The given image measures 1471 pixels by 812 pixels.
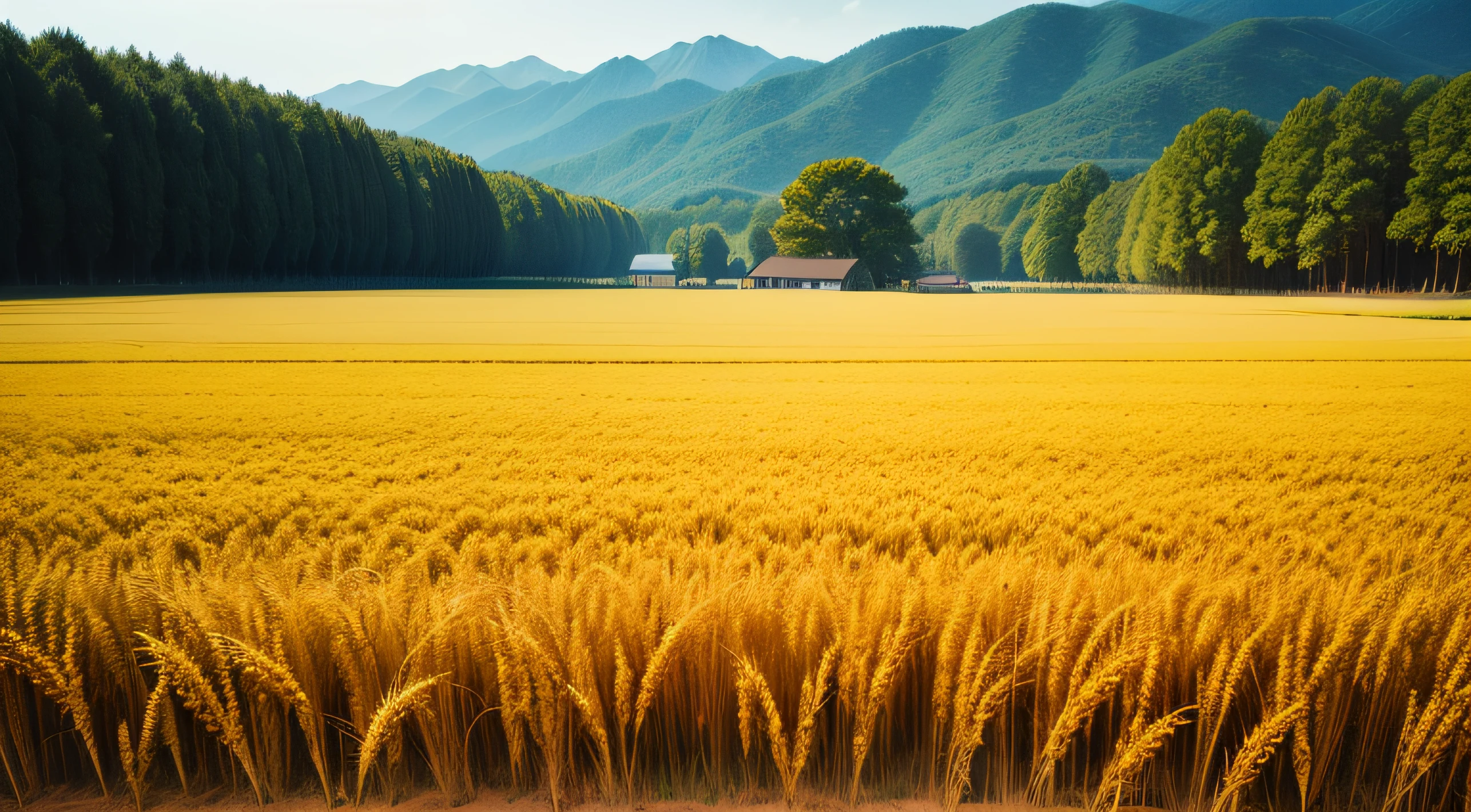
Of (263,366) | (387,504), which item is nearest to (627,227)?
(263,366)

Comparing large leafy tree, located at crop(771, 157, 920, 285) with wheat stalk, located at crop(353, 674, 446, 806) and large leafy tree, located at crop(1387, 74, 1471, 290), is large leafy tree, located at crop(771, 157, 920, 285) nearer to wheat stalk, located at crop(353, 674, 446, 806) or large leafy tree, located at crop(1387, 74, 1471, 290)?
large leafy tree, located at crop(1387, 74, 1471, 290)

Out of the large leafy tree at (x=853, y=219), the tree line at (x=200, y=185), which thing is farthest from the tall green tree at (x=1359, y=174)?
the tree line at (x=200, y=185)

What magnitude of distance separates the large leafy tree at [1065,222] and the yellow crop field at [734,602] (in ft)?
329

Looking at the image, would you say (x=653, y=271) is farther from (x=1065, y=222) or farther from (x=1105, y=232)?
(x=1105, y=232)

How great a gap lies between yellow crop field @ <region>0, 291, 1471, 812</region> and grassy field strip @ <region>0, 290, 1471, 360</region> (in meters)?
8.17

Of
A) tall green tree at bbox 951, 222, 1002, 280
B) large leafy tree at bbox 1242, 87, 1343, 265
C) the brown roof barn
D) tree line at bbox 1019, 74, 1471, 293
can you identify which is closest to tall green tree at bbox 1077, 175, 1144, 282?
tree line at bbox 1019, 74, 1471, 293

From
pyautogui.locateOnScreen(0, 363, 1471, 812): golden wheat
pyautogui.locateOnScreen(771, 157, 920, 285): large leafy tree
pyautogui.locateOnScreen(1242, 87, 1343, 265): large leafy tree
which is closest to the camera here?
pyautogui.locateOnScreen(0, 363, 1471, 812): golden wheat

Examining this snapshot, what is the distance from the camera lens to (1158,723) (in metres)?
2.58

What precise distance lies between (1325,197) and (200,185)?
7693 cm

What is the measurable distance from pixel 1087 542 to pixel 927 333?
74.9ft

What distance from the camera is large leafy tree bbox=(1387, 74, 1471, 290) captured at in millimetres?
54406

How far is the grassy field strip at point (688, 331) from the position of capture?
18891mm

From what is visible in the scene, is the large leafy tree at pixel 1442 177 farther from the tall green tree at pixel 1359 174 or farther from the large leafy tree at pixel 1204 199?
the large leafy tree at pixel 1204 199

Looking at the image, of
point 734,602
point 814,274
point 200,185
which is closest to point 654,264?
point 814,274
